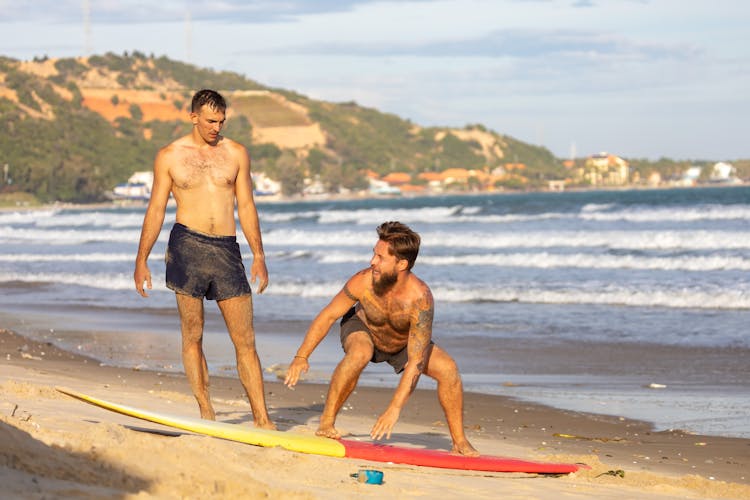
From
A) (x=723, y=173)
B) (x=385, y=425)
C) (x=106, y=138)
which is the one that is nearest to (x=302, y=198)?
(x=106, y=138)

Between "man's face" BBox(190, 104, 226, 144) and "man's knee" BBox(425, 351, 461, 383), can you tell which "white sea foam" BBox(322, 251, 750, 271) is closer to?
"man's knee" BBox(425, 351, 461, 383)

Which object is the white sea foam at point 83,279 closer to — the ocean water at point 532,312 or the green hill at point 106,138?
the ocean water at point 532,312

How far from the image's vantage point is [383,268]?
6176 mm

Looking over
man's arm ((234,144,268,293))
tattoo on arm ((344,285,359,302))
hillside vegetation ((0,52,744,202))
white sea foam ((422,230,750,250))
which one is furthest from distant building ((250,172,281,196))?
tattoo on arm ((344,285,359,302))

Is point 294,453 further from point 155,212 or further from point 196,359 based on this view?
point 155,212

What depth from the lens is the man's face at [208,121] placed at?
6.53 m

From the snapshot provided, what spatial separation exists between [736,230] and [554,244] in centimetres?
536

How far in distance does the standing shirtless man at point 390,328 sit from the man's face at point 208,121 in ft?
3.82

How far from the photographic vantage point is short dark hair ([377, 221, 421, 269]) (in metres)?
6.08

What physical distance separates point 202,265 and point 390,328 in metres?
1.13

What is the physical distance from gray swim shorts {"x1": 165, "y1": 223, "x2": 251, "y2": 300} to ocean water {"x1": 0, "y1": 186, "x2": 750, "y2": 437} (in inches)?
136

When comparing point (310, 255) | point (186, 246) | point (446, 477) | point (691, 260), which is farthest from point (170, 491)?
point (310, 255)

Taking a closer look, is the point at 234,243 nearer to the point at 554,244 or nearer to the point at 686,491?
the point at 686,491

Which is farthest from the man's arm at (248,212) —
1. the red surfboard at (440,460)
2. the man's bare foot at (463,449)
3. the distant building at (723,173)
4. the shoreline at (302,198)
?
the distant building at (723,173)
